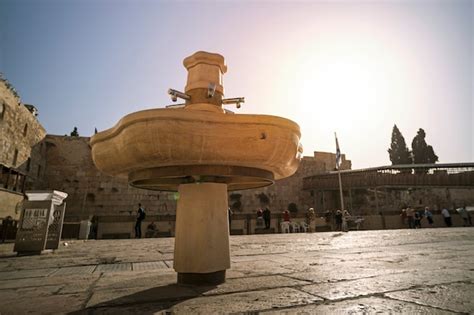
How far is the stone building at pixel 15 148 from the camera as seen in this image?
455 inches

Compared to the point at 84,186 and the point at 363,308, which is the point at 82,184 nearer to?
the point at 84,186

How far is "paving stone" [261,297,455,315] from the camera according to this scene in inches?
49.7

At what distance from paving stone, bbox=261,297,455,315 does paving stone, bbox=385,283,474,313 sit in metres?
0.10

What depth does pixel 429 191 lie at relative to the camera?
1120 inches

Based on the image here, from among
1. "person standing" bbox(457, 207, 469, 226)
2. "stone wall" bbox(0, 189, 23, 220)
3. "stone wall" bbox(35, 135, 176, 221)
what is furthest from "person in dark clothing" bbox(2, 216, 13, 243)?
"person standing" bbox(457, 207, 469, 226)

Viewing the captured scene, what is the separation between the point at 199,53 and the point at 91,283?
7.27 ft

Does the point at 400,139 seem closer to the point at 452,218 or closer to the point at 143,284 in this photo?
the point at 452,218

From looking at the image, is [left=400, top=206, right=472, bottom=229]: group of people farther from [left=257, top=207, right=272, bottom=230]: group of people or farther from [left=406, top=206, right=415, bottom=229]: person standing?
[left=257, top=207, right=272, bottom=230]: group of people

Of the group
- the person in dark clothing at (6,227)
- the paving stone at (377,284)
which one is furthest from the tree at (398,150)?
the person in dark clothing at (6,227)

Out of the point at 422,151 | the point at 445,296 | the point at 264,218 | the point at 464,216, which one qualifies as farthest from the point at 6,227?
the point at 422,151

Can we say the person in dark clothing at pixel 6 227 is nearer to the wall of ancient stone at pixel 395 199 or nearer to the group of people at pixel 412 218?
the group of people at pixel 412 218


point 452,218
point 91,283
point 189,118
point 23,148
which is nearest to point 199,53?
point 189,118

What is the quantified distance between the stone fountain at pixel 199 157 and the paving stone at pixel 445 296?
1.13 meters

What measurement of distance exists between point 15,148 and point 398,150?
4227 centimetres
